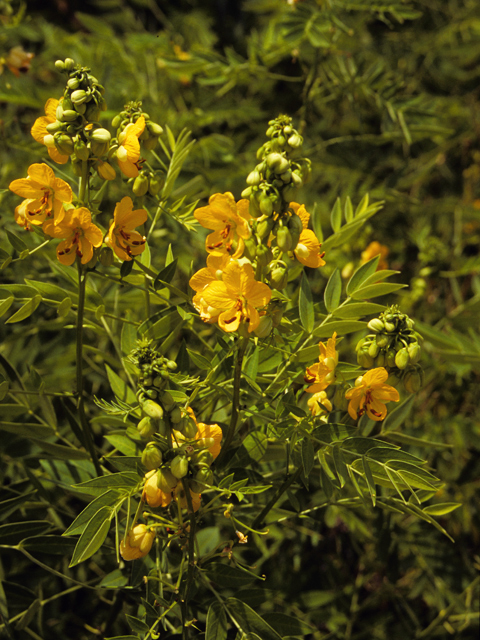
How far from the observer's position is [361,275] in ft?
4.61

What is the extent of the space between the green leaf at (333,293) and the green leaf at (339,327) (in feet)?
0.35

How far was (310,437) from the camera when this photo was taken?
1101 mm

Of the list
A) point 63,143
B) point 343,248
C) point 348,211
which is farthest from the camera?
point 343,248

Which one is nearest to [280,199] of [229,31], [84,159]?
[84,159]

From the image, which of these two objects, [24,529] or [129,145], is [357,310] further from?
[24,529]

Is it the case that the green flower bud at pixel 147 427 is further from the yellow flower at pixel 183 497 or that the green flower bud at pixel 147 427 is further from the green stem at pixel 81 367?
the green stem at pixel 81 367

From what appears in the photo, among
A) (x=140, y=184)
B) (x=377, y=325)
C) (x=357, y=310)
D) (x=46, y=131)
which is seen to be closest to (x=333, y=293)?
(x=357, y=310)

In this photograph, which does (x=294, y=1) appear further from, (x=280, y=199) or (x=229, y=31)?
(x=229, y=31)

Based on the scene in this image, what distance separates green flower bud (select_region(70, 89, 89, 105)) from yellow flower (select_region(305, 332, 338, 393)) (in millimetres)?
641

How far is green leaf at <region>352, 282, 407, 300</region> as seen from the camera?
1.30m

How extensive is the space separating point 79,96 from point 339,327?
718mm

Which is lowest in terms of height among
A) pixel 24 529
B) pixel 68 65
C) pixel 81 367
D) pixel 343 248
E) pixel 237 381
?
pixel 24 529

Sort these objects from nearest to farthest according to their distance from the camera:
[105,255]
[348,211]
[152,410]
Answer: [152,410], [105,255], [348,211]

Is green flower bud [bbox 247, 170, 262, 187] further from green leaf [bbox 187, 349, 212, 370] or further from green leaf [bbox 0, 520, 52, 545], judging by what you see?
green leaf [bbox 0, 520, 52, 545]
